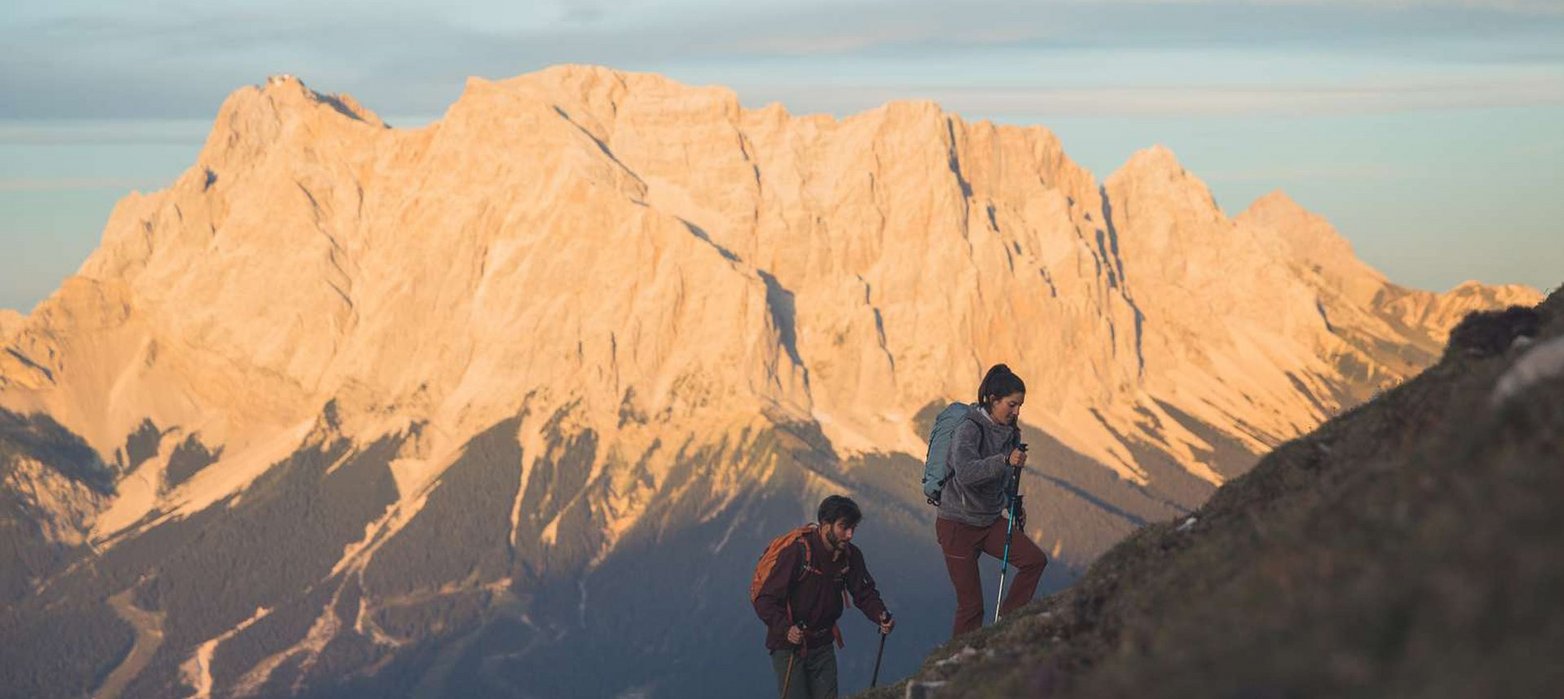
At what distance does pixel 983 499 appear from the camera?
34219mm

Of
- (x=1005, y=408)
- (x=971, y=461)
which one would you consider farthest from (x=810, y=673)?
(x=1005, y=408)

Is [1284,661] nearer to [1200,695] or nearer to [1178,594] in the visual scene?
[1200,695]

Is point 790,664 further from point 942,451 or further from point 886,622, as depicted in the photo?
point 942,451

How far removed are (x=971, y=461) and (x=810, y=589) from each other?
4.08m

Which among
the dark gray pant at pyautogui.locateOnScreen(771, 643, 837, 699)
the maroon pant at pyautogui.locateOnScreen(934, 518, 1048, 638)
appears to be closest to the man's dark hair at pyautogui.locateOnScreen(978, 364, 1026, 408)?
the maroon pant at pyautogui.locateOnScreen(934, 518, 1048, 638)

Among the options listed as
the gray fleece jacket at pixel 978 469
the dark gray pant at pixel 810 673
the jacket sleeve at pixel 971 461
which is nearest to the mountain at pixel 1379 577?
the jacket sleeve at pixel 971 461

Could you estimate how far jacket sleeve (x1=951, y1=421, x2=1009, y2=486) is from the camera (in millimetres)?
33031

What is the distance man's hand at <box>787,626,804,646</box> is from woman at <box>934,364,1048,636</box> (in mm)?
3078

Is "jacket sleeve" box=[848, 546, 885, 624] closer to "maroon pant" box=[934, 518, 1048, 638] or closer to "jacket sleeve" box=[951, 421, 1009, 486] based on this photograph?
"maroon pant" box=[934, 518, 1048, 638]

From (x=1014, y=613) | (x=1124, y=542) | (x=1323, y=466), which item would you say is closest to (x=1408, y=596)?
(x=1323, y=466)

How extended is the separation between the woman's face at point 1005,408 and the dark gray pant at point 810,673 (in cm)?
566

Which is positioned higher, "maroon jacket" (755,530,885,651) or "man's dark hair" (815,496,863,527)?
"man's dark hair" (815,496,863,527)

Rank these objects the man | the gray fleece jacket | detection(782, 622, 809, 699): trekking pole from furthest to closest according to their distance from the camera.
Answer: detection(782, 622, 809, 699): trekking pole
the man
the gray fleece jacket

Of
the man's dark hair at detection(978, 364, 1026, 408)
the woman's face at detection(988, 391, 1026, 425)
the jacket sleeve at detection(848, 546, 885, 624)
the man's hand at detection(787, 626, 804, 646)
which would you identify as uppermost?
the man's dark hair at detection(978, 364, 1026, 408)
